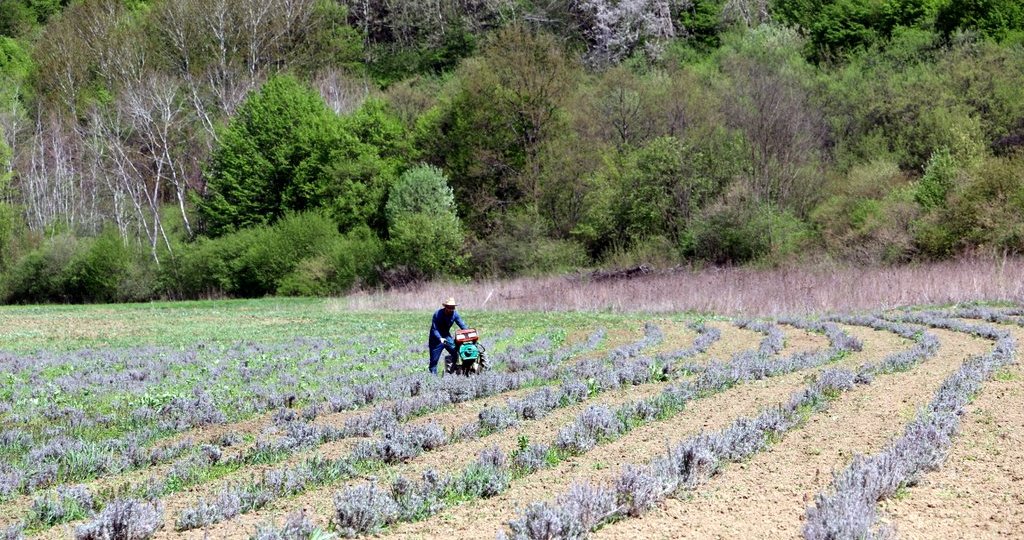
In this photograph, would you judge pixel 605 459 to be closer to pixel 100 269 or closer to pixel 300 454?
pixel 300 454

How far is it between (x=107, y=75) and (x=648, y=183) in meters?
40.2

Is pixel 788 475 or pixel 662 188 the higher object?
pixel 662 188

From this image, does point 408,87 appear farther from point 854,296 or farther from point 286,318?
point 854,296

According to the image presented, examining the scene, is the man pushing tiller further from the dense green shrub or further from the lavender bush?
the dense green shrub

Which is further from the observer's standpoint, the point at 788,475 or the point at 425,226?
the point at 425,226

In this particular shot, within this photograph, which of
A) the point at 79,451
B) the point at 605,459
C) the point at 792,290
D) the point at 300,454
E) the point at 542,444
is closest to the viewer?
the point at 605,459

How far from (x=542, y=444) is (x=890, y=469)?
3.31 meters

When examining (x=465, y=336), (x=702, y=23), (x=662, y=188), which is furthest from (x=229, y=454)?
(x=702, y=23)

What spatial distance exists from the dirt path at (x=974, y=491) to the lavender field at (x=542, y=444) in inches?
1.1

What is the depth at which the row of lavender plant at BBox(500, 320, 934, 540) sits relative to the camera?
609cm

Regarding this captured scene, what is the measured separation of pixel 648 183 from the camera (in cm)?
4506

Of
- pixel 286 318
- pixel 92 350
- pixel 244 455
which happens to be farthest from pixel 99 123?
pixel 244 455

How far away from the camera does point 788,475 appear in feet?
25.7

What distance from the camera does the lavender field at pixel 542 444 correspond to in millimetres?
6691
